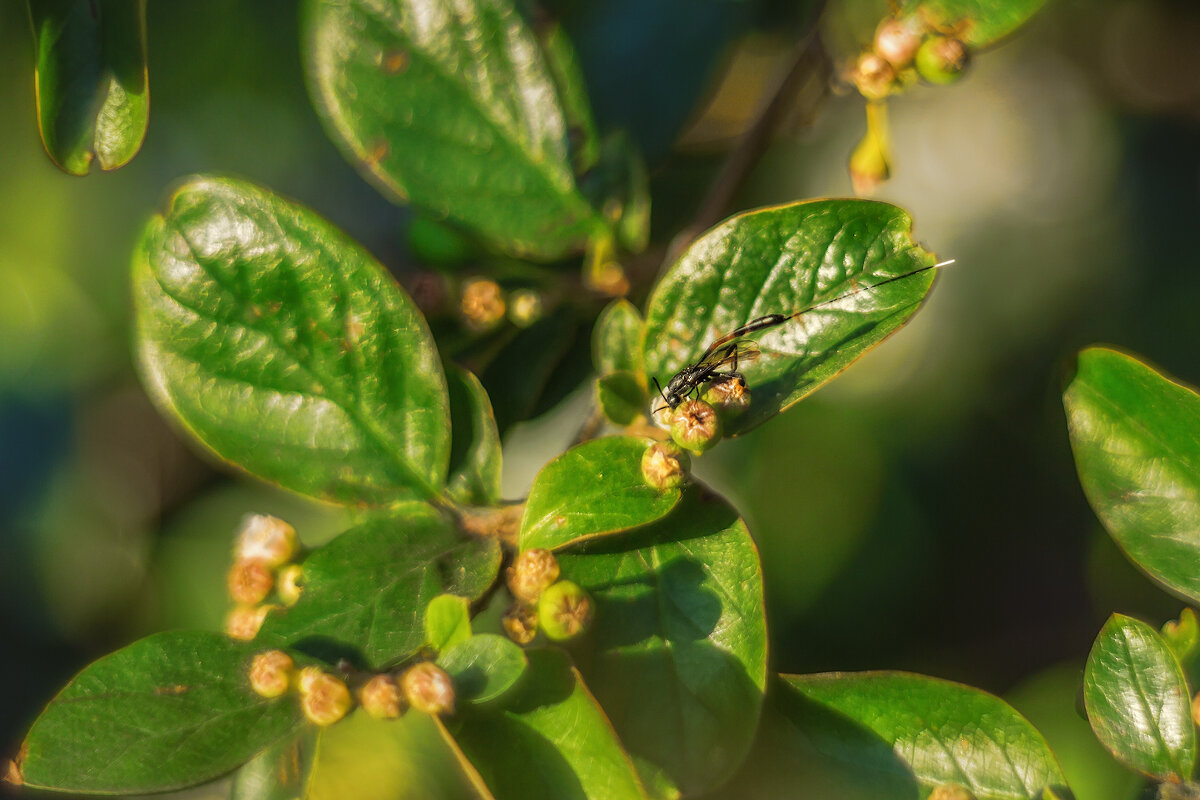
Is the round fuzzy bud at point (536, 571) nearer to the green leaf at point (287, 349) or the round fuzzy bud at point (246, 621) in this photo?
the green leaf at point (287, 349)

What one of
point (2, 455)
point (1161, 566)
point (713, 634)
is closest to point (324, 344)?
point (713, 634)

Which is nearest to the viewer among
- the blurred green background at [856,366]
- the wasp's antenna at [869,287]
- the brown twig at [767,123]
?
the wasp's antenna at [869,287]

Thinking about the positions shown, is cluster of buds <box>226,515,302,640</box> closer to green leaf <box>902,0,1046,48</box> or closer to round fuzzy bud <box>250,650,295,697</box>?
round fuzzy bud <box>250,650,295,697</box>

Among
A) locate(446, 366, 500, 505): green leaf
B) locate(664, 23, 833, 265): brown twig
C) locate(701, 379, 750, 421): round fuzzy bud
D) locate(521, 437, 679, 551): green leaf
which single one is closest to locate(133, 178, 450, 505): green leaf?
locate(446, 366, 500, 505): green leaf

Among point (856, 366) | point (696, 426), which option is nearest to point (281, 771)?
point (696, 426)

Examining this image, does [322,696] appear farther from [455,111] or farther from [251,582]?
[455,111]

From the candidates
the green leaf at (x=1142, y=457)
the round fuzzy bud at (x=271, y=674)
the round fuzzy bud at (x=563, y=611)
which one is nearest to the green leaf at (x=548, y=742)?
the round fuzzy bud at (x=563, y=611)
